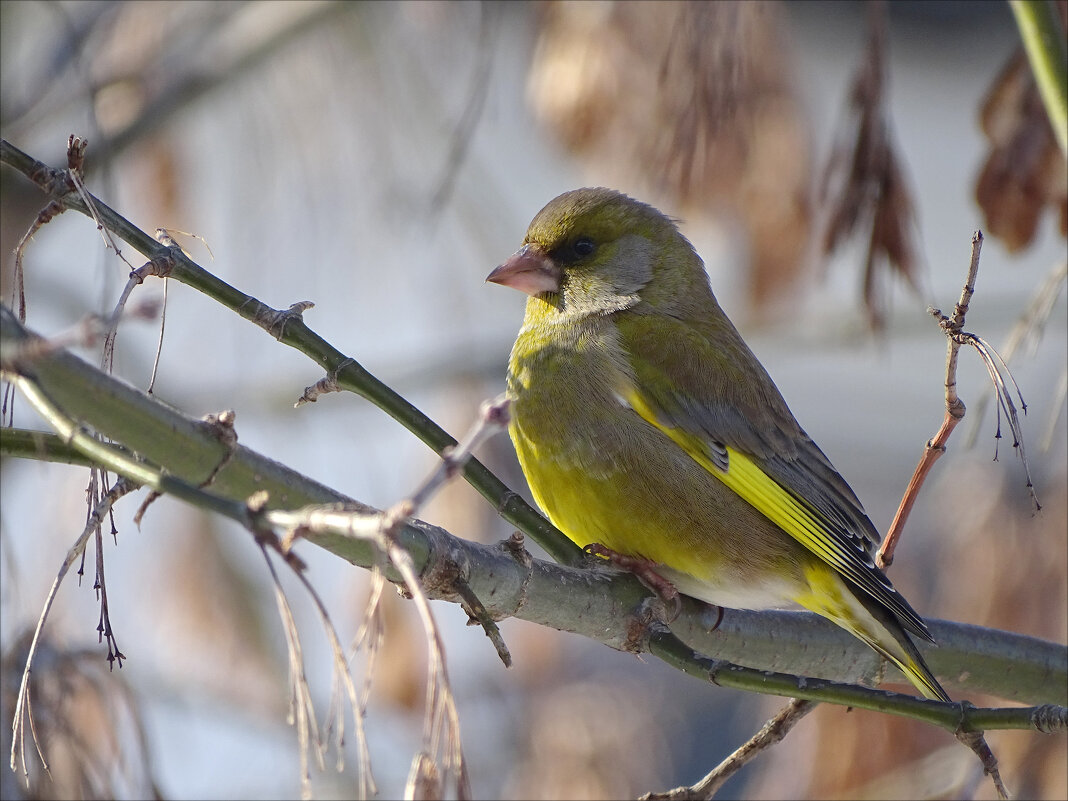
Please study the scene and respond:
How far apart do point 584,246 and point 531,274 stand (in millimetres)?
218

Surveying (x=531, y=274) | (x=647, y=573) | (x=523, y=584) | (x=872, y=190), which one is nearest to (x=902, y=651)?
(x=647, y=573)

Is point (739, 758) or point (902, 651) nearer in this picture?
point (739, 758)

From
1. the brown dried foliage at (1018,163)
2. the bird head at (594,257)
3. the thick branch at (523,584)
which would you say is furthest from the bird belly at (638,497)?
the brown dried foliage at (1018,163)

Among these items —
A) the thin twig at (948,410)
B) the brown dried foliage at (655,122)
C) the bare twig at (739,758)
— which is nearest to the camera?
the thin twig at (948,410)

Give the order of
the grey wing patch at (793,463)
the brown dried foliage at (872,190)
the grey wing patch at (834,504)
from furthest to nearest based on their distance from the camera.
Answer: the grey wing patch at (793,463) < the brown dried foliage at (872,190) < the grey wing patch at (834,504)

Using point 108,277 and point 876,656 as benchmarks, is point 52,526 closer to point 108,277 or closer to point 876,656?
point 108,277

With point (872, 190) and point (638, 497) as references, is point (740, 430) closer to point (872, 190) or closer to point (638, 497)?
point (638, 497)

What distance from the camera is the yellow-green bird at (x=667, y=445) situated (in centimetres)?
329

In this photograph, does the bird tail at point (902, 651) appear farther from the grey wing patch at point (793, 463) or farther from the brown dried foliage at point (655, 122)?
the brown dried foliage at point (655, 122)

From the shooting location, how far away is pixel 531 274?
3859mm

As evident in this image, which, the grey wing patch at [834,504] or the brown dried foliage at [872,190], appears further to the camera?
the brown dried foliage at [872,190]

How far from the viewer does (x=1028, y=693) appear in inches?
120

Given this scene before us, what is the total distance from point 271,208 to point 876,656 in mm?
2978

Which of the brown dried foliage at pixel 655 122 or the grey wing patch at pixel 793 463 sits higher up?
the brown dried foliage at pixel 655 122
